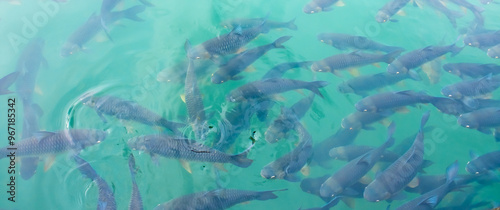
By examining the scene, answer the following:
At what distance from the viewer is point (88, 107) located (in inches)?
149

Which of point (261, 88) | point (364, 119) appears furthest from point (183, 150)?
point (364, 119)

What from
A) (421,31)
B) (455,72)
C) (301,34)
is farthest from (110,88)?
(421,31)

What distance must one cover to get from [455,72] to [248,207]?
3114mm

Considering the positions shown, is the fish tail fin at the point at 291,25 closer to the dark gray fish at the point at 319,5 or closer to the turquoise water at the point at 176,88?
the turquoise water at the point at 176,88

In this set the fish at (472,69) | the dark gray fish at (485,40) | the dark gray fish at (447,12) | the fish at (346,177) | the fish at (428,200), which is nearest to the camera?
the fish at (428,200)

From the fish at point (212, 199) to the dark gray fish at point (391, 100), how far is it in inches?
64.0

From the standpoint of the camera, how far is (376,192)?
3.07 m

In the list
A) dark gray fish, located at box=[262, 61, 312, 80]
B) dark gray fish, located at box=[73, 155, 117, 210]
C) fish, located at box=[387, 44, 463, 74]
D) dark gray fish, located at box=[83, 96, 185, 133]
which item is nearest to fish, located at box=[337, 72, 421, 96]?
fish, located at box=[387, 44, 463, 74]

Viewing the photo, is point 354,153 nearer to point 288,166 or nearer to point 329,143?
point 329,143

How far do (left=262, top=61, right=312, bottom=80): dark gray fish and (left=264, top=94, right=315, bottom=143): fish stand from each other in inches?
18.9

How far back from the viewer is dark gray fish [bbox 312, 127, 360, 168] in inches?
144

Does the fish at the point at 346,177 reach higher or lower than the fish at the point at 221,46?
lower

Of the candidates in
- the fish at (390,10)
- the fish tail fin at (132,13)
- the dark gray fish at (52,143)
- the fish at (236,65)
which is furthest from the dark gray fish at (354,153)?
the fish tail fin at (132,13)

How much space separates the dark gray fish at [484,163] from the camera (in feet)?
11.5
